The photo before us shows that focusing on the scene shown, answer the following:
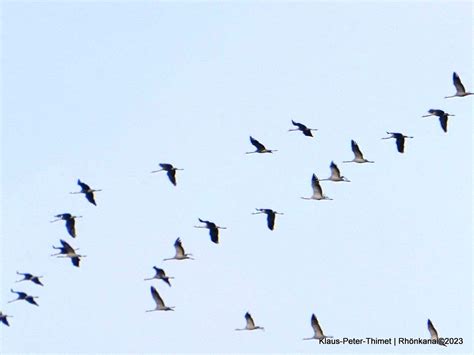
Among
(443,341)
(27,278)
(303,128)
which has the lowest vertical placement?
(443,341)

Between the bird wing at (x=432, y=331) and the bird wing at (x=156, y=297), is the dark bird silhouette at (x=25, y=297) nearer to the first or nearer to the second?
the bird wing at (x=156, y=297)

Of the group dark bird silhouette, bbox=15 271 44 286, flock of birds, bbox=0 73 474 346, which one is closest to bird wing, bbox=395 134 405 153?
flock of birds, bbox=0 73 474 346

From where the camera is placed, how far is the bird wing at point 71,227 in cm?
5291

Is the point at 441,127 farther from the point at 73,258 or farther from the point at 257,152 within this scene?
the point at 73,258

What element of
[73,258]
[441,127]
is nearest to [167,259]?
[73,258]

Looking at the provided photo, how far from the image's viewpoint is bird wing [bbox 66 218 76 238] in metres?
52.9

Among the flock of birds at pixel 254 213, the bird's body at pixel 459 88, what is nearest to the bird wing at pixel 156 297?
the flock of birds at pixel 254 213

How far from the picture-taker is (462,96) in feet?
176

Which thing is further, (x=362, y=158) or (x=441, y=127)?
(x=362, y=158)

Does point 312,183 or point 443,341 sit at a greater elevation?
point 312,183

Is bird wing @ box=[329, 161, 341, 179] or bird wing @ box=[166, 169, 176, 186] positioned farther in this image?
bird wing @ box=[329, 161, 341, 179]

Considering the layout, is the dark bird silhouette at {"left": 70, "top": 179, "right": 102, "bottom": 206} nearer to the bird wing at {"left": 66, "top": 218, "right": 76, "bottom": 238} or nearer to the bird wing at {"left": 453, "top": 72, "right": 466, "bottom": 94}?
the bird wing at {"left": 66, "top": 218, "right": 76, "bottom": 238}

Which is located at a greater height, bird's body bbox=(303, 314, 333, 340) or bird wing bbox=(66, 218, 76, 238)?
bird wing bbox=(66, 218, 76, 238)

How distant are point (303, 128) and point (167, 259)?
22.1ft
